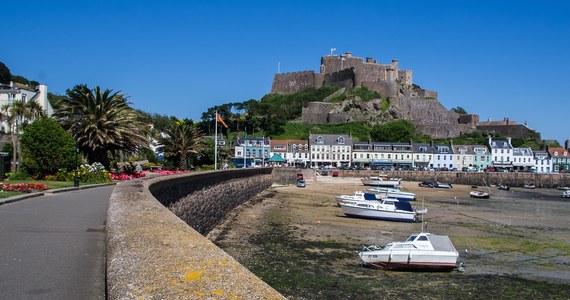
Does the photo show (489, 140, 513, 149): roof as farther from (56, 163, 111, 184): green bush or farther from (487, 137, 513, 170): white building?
(56, 163, 111, 184): green bush

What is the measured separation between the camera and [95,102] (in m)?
36.3

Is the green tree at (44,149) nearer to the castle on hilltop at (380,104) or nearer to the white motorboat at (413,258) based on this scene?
the white motorboat at (413,258)

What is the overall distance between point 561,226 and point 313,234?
20800 millimetres

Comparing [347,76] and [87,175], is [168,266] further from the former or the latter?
[347,76]

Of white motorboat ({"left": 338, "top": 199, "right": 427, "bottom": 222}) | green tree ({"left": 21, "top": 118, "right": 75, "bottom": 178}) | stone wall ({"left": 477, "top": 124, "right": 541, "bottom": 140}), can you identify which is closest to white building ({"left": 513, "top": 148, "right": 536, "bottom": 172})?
stone wall ({"left": 477, "top": 124, "right": 541, "bottom": 140})

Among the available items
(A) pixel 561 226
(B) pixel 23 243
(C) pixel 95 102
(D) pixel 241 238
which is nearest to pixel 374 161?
(A) pixel 561 226

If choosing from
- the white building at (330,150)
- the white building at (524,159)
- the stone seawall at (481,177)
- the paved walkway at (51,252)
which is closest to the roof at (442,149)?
the white building at (524,159)

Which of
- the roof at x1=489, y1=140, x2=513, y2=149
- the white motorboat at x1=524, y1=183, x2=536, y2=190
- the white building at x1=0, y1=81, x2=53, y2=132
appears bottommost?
the white motorboat at x1=524, y1=183, x2=536, y2=190

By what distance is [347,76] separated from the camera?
148 meters

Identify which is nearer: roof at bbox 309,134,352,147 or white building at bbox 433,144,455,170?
roof at bbox 309,134,352,147

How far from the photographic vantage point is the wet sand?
53.3ft

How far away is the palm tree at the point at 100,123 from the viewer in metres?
35.5

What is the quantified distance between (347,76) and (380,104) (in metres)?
14.0

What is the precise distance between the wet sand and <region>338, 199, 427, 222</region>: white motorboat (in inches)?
33.1
